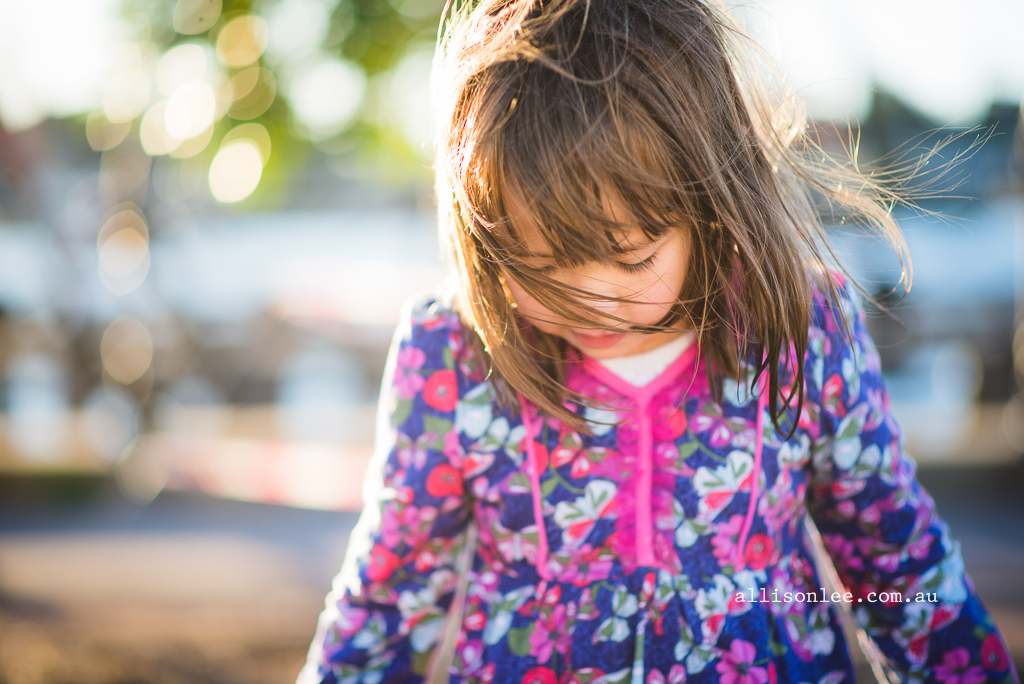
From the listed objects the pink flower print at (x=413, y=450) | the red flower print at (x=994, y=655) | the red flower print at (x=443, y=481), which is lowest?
the red flower print at (x=994, y=655)

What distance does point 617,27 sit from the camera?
2.41 ft

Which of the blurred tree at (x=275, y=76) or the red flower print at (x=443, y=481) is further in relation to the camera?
the blurred tree at (x=275, y=76)

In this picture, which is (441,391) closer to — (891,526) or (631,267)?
(631,267)

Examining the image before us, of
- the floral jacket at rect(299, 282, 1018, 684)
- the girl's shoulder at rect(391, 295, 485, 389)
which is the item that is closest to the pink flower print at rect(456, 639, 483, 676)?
the floral jacket at rect(299, 282, 1018, 684)

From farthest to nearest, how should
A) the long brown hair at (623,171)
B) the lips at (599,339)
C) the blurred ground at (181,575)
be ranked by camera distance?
the blurred ground at (181,575), the lips at (599,339), the long brown hair at (623,171)

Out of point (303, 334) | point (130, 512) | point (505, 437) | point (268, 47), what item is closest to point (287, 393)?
point (303, 334)

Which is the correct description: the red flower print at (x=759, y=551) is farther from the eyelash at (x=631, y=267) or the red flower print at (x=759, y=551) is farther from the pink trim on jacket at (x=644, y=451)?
the eyelash at (x=631, y=267)

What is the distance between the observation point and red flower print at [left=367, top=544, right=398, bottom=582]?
3.07ft

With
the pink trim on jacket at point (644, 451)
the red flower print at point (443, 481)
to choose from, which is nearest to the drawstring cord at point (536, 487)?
the pink trim on jacket at point (644, 451)

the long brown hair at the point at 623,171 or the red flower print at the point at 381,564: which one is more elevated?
the long brown hair at the point at 623,171

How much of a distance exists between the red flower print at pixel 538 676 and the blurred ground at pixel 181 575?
62.6 inches

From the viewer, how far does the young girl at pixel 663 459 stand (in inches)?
31.5

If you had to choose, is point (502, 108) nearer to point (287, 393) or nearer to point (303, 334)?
point (303, 334)

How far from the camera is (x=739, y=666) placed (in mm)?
877
